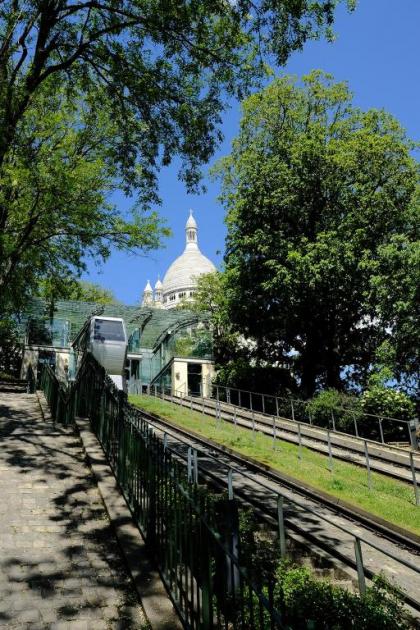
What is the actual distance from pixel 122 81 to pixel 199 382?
28491 millimetres

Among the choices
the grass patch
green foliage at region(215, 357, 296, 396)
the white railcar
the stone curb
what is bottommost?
the grass patch

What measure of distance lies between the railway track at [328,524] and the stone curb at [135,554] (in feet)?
3.64

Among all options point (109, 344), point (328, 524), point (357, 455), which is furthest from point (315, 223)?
point (328, 524)

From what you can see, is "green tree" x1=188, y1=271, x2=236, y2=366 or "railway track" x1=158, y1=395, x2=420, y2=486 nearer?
"railway track" x1=158, y1=395, x2=420, y2=486

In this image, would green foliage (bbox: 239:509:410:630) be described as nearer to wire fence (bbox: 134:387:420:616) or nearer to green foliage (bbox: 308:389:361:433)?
wire fence (bbox: 134:387:420:616)

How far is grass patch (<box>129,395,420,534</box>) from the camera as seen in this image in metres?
9.74

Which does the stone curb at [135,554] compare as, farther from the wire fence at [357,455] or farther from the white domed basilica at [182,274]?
the white domed basilica at [182,274]

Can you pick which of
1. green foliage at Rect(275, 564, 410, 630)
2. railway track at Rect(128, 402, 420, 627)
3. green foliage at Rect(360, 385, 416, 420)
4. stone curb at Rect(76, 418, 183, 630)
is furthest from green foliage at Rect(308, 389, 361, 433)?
green foliage at Rect(275, 564, 410, 630)

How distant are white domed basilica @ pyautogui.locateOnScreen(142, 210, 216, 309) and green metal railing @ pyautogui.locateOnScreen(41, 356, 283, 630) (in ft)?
312

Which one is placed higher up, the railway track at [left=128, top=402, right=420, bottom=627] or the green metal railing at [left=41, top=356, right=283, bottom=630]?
the green metal railing at [left=41, top=356, right=283, bottom=630]

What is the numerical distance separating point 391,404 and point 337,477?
10.3 m

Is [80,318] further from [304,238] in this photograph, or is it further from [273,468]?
[273,468]

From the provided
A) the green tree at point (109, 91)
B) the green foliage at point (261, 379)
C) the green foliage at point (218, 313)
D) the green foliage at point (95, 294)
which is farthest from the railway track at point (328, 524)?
the green foliage at point (95, 294)

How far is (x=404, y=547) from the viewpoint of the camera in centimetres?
824
